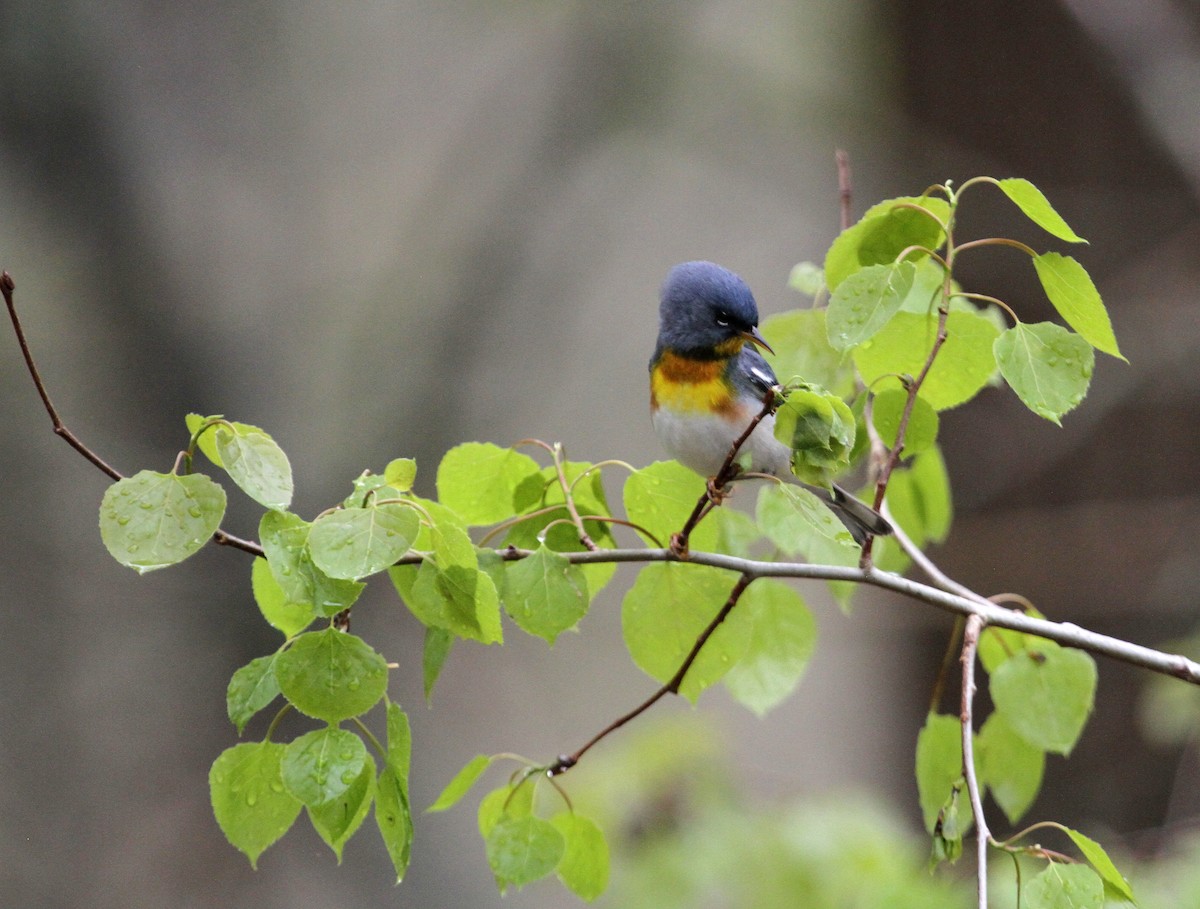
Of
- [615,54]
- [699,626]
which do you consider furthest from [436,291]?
[699,626]

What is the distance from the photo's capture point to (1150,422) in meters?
3.73

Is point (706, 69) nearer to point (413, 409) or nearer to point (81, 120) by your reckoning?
point (413, 409)

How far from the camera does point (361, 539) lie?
0.87 metres

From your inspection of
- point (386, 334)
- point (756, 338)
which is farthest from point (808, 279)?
point (386, 334)

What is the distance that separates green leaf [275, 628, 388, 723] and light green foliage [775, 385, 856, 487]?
0.41 m

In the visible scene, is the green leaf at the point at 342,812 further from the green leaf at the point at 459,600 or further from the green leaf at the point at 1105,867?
the green leaf at the point at 1105,867

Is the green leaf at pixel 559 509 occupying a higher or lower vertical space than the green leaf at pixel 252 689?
higher

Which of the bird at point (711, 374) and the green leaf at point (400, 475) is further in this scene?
the bird at point (711, 374)

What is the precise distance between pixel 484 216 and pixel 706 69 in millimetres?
1351

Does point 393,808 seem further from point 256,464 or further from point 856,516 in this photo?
point 856,516

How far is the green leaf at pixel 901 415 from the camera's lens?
1197mm

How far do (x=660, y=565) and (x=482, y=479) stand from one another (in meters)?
0.23

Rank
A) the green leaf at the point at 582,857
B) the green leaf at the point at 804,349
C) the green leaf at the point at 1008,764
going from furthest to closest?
1. the green leaf at the point at 804,349
2. the green leaf at the point at 1008,764
3. the green leaf at the point at 582,857

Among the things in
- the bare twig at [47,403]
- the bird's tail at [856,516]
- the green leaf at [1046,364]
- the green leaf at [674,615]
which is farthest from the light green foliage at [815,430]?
the bare twig at [47,403]
